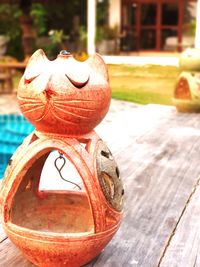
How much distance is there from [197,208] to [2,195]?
1002mm

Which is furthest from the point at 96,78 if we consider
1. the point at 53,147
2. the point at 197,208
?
the point at 197,208

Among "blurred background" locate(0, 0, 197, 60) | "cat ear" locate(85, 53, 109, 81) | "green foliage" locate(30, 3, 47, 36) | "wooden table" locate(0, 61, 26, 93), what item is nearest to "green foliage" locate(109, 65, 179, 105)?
"wooden table" locate(0, 61, 26, 93)

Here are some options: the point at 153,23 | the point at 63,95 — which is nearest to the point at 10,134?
the point at 63,95

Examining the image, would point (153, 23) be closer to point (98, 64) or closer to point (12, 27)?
point (12, 27)

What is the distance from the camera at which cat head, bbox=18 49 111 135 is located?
4.81 feet

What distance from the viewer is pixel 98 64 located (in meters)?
1.60

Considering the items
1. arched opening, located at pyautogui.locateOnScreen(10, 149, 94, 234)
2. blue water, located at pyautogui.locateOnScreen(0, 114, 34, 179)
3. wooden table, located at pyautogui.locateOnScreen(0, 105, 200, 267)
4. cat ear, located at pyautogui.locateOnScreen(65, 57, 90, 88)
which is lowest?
blue water, located at pyautogui.locateOnScreen(0, 114, 34, 179)

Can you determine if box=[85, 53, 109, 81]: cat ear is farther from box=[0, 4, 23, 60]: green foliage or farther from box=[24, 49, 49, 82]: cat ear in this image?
box=[0, 4, 23, 60]: green foliage

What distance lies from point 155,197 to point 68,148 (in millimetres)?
951

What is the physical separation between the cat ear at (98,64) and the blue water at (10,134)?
4.50 metres

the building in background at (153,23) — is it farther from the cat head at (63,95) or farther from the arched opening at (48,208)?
the cat head at (63,95)

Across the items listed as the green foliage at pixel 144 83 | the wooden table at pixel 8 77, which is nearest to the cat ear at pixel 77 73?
the green foliage at pixel 144 83

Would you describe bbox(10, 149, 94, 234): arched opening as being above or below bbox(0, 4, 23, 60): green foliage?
above

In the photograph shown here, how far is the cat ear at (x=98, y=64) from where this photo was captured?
158 centimetres
